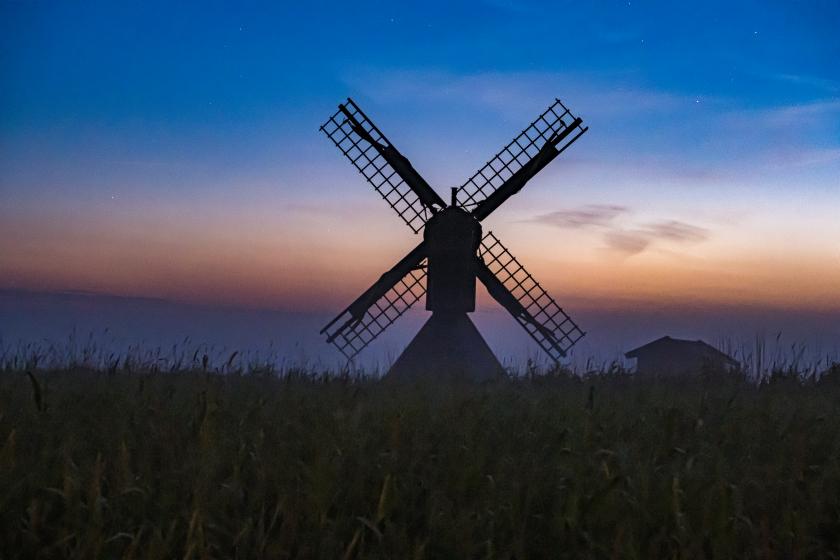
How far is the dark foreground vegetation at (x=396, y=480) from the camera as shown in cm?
445

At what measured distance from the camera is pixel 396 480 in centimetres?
511

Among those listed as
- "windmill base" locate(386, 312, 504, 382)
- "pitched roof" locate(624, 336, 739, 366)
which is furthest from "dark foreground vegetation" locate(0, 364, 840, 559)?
"pitched roof" locate(624, 336, 739, 366)

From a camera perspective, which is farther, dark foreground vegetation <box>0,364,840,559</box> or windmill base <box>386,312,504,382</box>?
windmill base <box>386,312,504,382</box>

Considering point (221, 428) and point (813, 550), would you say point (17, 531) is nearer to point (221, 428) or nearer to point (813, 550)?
point (221, 428)

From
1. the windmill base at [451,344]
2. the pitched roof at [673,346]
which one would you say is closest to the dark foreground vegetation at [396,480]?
the windmill base at [451,344]

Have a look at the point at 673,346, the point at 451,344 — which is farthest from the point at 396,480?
the point at 673,346

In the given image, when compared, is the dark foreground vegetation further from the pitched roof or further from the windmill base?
the pitched roof

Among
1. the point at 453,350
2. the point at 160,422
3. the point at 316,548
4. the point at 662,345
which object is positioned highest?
the point at 662,345

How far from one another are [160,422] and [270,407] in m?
1.08

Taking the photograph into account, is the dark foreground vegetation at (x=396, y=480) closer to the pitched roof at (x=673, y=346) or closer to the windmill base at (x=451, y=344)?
the windmill base at (x=451, y=344)

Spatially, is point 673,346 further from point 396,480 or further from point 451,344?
point 396,480

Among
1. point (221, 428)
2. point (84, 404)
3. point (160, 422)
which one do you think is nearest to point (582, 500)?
point (221, 428)

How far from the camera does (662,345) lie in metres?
36.1

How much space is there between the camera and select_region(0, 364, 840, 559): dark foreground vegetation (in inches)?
175
